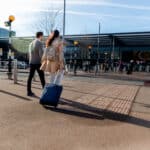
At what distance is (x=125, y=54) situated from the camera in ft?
209

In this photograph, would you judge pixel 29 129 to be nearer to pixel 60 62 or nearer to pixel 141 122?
pixel 141 122

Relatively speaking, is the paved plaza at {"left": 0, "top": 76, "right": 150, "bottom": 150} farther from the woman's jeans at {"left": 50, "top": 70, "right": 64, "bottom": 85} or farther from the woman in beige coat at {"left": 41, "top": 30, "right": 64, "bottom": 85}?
the woman in beige coat at {"left": 41, "top": 30, "right": 64, "bottom": 85}

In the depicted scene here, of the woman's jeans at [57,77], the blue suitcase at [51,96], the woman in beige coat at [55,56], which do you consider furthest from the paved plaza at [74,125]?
the woman in beige coat at [55,56]

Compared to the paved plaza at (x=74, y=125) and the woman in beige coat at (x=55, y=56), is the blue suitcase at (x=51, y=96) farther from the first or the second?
the woman in beige coat at (x=55, y=56)

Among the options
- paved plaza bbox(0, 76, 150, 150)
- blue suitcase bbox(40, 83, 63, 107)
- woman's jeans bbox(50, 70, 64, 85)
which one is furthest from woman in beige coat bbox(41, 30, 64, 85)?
paved plaza bbox(0, 76, 150, 150)

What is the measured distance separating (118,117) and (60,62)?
2.06 metres

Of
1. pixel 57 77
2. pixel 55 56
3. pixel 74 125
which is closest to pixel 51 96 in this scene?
pixel 57 77

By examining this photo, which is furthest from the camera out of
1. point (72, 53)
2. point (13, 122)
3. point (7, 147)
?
point (72, 53)

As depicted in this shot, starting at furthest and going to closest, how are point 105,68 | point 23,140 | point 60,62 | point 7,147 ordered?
point 105,68 < point 60,62 < point 23,140 < point 7,147

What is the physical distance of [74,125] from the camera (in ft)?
21.9

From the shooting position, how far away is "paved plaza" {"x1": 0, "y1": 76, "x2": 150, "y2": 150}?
5.44m

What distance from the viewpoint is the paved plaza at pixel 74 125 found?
5.44 meters

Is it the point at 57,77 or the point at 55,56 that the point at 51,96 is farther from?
the point at 55,56

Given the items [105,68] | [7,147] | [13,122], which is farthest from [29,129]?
[105,68]
